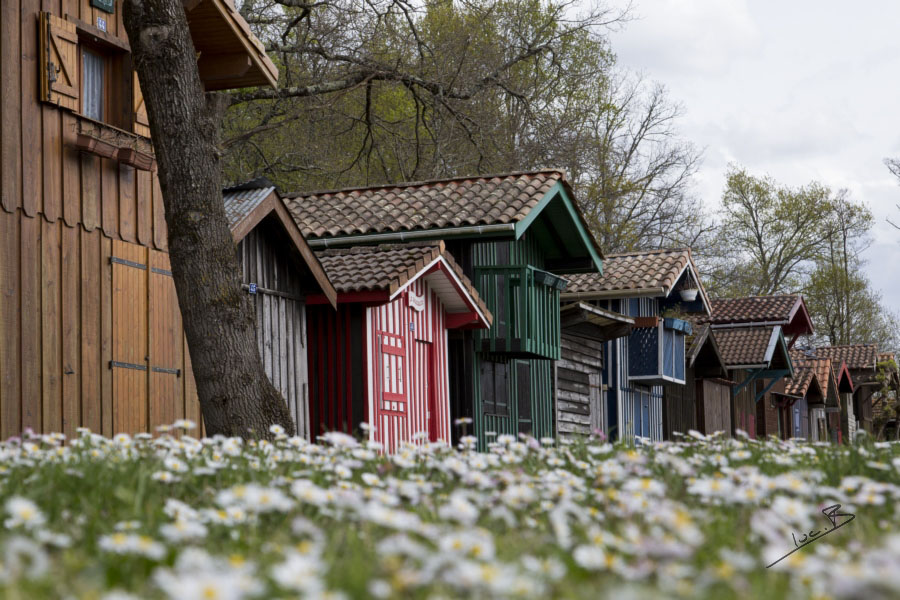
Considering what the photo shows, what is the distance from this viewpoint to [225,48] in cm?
1437

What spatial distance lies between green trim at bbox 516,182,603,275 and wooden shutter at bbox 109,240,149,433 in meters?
7.06

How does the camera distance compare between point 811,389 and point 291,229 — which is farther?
point 811,389

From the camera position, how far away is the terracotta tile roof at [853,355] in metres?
47.5

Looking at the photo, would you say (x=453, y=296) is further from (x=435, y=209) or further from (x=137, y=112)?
(x=137, y=112)

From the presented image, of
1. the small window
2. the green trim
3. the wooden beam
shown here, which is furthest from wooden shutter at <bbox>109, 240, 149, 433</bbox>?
the green trim

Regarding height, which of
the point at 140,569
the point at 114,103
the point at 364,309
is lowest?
the point at 140,569

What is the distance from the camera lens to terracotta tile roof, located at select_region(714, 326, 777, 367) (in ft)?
111

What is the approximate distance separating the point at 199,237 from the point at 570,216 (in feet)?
41.7

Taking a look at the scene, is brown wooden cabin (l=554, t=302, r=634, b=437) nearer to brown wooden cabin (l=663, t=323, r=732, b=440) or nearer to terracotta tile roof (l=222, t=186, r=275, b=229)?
brown wooden cabin (l=663, t=323, r=732, b=440)

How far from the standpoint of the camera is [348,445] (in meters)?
6.02

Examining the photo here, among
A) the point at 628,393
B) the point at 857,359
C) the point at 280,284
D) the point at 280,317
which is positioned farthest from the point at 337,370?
the point at 857,359

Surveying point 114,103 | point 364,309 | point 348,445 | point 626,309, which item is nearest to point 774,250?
point 626,309

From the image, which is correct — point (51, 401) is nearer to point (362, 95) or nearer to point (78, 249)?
point (78, 249)

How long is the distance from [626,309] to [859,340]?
32319mm
